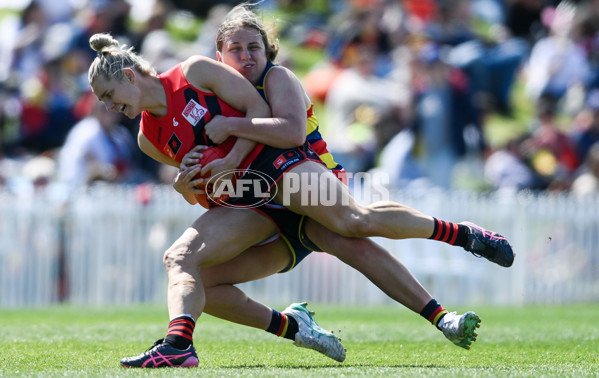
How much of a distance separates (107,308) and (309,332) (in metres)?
5.48

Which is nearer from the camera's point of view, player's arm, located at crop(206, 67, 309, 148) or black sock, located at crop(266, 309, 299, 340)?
player's arm, located at crop(206, 67, 309, 148)

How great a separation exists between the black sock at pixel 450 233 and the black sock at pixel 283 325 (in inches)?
39.2

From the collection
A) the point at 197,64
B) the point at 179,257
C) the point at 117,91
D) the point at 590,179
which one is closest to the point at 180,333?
the point at 179,257

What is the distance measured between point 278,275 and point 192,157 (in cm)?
637

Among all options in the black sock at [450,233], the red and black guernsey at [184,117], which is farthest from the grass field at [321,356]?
the red and black guernsey at [184,117]

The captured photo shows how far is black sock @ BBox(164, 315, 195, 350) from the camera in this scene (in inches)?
183

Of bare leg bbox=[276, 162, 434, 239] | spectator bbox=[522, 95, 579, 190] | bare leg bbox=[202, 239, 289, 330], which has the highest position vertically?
spectator bbox=[522, 95, 579, 190]

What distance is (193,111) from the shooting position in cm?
500

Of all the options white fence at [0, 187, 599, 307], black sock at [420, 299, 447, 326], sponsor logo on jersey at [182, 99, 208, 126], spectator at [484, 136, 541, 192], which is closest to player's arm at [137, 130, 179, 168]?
sponsor logo on jersey at [182, 99, 208, 126]

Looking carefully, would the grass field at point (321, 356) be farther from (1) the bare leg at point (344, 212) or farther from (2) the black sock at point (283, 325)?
(1) the bare leg at point (344, 212)

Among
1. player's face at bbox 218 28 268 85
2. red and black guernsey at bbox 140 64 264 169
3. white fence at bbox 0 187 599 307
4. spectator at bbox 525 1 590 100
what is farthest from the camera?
spectator at bbox 525 1 590 100

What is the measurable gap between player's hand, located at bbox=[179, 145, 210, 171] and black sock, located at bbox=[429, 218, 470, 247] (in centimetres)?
134

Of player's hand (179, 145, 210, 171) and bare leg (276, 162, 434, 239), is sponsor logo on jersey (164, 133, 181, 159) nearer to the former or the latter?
player's hand (179, 145, 210, 171)

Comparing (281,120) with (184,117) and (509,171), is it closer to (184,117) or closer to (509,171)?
(184,117)
